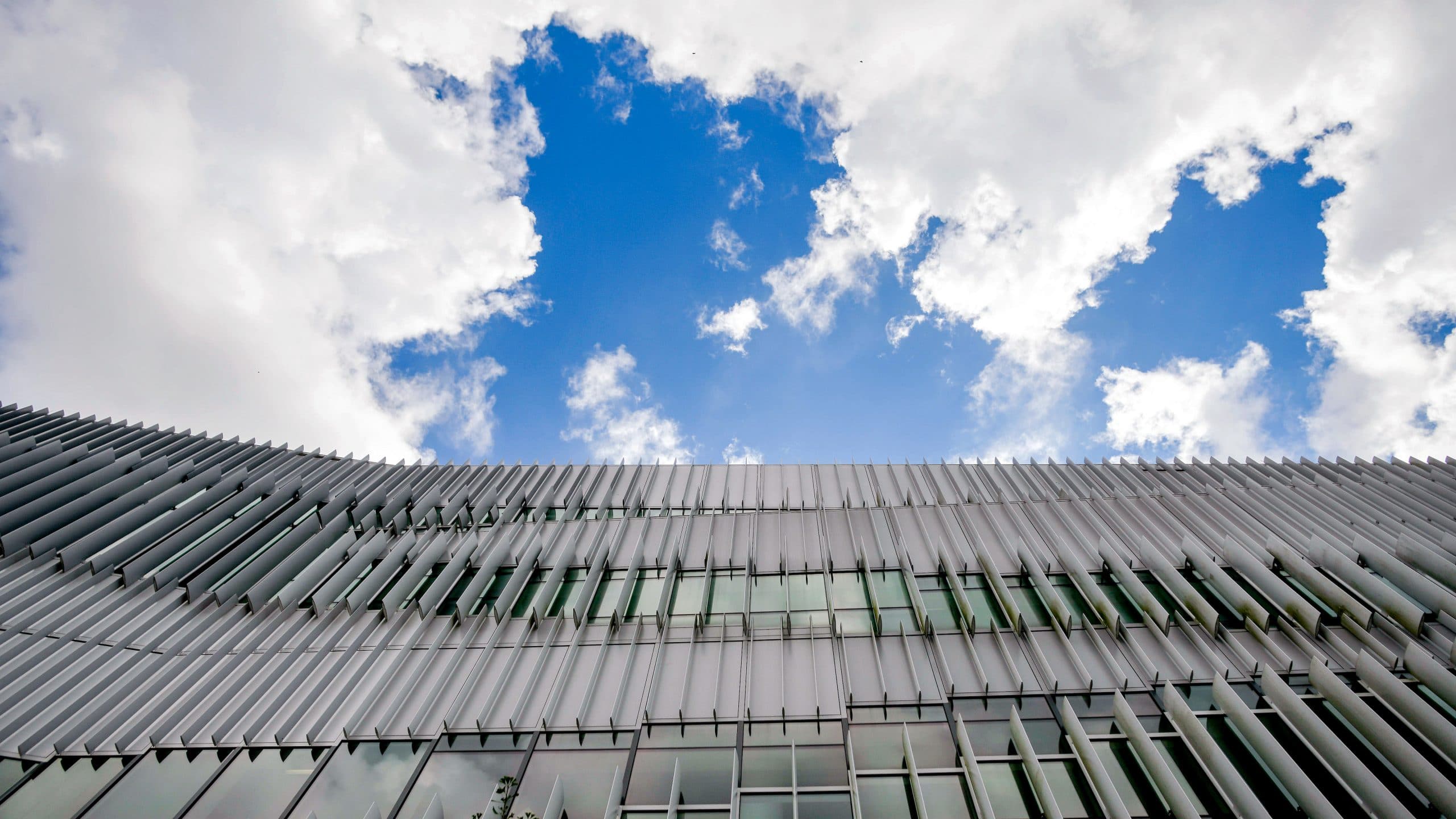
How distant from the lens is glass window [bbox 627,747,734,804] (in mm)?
9977

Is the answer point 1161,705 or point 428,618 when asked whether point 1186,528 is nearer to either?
point 1161,705

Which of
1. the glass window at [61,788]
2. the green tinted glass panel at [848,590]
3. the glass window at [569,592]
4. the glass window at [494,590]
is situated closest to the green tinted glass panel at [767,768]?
the green tinted glass panel at [848,590]

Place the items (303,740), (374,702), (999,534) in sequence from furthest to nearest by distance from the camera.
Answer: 1. (999,534)
2. (374,702)
3. (303,740)

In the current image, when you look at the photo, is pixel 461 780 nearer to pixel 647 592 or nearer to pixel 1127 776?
pixel 647 592

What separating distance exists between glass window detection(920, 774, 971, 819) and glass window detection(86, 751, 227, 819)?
42.1 feet

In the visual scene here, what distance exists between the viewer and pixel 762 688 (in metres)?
12.3

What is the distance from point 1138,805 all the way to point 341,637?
17181 mm

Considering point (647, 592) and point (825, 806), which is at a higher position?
point (647, 592)

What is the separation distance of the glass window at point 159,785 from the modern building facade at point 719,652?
2.0 inches

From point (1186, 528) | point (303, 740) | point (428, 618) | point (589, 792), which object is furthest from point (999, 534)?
point (303, 740)

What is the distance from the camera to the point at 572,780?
34.1 ft

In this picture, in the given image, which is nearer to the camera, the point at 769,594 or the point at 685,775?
the point at 685,775

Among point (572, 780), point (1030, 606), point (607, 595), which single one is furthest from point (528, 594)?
point (1030, 606)

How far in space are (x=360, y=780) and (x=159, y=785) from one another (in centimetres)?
342
